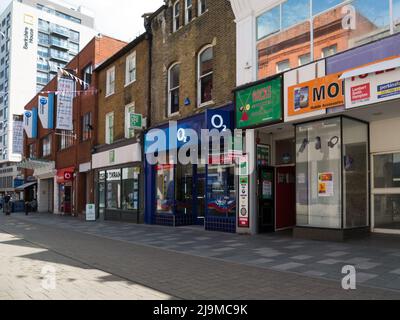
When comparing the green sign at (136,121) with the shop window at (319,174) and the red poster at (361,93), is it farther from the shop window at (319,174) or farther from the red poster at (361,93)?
the red poster at (361,93)

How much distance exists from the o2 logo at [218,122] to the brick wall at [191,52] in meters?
0.92

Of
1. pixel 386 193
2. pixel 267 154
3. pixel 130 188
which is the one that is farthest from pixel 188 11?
pixel 386 193

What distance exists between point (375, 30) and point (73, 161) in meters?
22.1

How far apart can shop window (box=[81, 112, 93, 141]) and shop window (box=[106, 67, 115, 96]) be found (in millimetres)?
2635

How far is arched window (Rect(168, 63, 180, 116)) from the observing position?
56.3 ft

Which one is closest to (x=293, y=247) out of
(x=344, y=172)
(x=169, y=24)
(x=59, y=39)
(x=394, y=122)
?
(x=344, y=172)

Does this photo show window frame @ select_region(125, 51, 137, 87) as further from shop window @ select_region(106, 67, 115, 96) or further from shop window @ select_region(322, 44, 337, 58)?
shop window @ select_region(322, 44, 337, 58)

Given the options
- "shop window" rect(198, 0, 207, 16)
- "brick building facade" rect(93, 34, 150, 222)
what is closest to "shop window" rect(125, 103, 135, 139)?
"brick building facade" rect(93, 34, 150, 222)

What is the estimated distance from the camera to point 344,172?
35.8 feet

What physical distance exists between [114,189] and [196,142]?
831 cm

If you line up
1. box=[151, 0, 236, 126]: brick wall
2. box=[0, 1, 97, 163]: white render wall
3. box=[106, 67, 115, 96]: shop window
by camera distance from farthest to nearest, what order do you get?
box=[0, 1, 97, 163]: white render wall < box=[106, 67, 115, 96]: shop window < box=[151, 0, 236, 126]: brick wall

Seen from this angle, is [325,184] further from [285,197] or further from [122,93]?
[122,93]

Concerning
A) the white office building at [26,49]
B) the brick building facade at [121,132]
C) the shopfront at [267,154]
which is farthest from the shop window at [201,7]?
the white office building at [26,49]

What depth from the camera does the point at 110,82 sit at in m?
23.1
